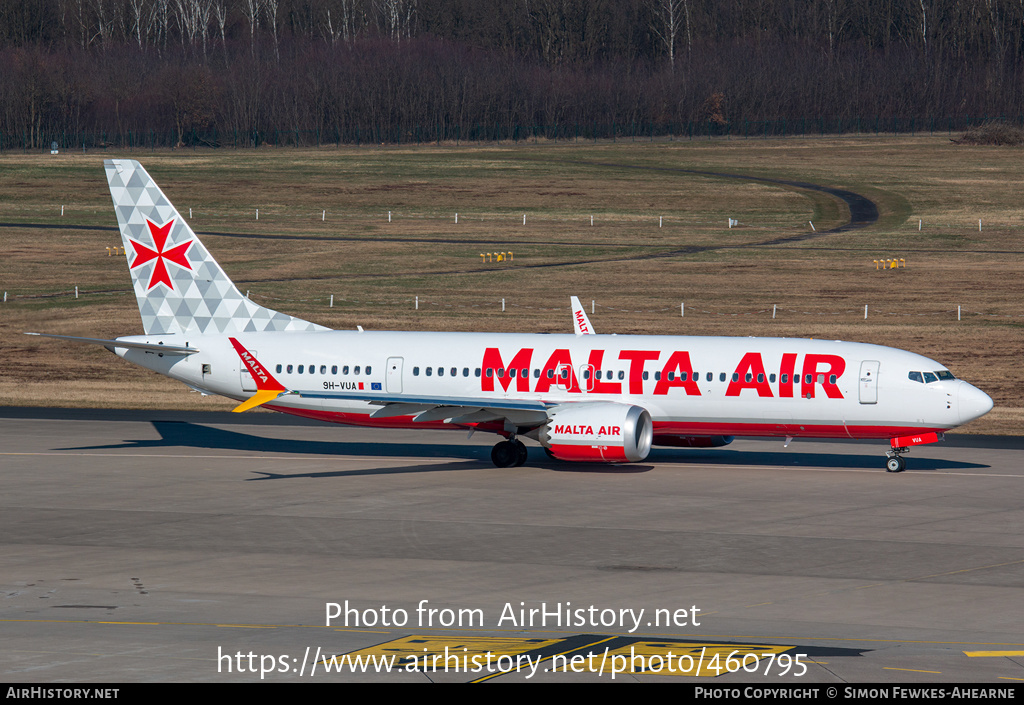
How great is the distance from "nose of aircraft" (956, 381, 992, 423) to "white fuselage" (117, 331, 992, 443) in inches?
1.7

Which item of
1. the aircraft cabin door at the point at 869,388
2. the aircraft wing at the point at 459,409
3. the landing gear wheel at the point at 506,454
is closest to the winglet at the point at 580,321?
the aircraft wing at the point at 459,409

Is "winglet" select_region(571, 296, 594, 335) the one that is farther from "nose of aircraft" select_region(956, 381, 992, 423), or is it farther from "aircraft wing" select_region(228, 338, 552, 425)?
"nose of aircraft" select_region(956, 381, 992, 423)

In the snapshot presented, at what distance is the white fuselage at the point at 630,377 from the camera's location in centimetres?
3891

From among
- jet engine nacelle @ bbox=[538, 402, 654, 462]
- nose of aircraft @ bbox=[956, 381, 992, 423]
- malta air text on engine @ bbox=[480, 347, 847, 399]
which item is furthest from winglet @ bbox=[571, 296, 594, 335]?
nose of aircraft @ bbox=[956, 381, 992, 423]

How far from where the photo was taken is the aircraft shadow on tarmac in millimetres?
41750

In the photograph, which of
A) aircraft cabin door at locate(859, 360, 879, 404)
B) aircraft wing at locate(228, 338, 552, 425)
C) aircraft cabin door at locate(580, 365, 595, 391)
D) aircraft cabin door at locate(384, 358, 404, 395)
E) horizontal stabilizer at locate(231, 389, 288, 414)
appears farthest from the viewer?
aircraft cabin door at locate(384, 358, 404, 395)

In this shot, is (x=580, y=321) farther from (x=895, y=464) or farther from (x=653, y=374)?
(x=895, y=464)

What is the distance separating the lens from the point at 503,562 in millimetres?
28406

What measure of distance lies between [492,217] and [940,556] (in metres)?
84.6

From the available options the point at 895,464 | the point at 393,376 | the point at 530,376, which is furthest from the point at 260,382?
the point at 895,464

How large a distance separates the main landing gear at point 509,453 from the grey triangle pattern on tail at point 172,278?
8440 mm

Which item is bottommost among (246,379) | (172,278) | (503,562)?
(503,562)

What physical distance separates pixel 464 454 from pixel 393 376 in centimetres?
436

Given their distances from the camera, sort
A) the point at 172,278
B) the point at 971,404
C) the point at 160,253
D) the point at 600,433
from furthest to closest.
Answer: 1. the point at 160,253
2. the point at 172,278
3. the point at 600,433
4. the point at 971,404
